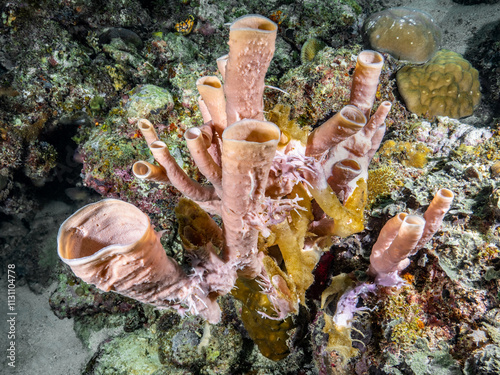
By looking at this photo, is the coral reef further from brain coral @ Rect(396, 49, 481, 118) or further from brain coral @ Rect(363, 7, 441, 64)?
brain coral @ Rect(363, 7, 441, 64)

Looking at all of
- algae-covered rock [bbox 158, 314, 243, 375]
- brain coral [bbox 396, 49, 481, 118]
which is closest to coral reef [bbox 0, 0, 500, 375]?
algae-covered rock [bbox 158, 314, 243, 375]

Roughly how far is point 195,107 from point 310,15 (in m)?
4.34

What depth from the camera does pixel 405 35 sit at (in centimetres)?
491

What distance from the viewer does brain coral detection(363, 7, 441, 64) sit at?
16.0ft

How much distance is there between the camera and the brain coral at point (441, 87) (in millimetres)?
4102

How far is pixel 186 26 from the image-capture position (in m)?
6.70

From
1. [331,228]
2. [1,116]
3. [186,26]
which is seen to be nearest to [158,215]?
[331,228]

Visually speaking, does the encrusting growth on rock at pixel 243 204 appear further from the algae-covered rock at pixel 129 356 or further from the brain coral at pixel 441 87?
the brain coral at pixel 441 87

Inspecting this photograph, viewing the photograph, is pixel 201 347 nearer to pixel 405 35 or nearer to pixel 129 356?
pixel 129 356

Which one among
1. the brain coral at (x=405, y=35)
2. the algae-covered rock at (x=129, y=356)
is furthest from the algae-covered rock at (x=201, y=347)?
the brain coral at (x=405, y=35)

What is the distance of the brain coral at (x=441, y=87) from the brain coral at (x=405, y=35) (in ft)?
1.06

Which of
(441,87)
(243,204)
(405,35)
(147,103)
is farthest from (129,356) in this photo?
(405,35)

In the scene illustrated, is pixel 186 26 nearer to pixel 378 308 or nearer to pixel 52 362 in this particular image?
pixel 378 308

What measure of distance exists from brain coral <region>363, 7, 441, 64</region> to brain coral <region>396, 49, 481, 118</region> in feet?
1.06
